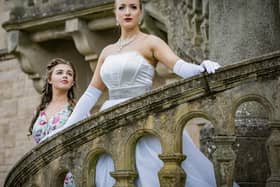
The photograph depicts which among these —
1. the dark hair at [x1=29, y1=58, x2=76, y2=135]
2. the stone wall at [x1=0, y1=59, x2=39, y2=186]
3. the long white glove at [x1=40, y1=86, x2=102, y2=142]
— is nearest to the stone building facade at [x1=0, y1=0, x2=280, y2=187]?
the long white glove at [x1=40, y1=86, x2=102, y2=142]

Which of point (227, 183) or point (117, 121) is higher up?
point (117, 121)

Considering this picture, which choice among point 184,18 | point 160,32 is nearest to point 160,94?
point 184,18


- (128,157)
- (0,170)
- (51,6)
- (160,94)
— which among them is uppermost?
(51,6)

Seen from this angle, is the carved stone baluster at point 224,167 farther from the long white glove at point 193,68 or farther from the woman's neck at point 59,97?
the woman's neck at point 59,97

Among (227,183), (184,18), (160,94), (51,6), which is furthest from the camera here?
(51,6)

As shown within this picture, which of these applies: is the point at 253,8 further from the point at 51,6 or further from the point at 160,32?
the point at 51,6

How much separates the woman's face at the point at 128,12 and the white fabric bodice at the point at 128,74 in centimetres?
16

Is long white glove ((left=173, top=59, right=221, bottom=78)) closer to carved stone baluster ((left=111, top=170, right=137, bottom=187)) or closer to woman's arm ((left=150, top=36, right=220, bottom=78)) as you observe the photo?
woman's arm ((left=150, top=36, right=220, bottom=78))

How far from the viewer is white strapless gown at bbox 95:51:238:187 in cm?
330

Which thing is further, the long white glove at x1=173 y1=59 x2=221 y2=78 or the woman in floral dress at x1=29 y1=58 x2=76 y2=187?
the woman in floral dress at x1=29 y1=58 x2=76 y2=187

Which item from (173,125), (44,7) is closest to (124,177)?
(173,125)

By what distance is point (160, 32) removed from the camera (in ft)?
22.0

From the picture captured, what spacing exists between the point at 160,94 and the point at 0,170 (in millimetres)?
6758

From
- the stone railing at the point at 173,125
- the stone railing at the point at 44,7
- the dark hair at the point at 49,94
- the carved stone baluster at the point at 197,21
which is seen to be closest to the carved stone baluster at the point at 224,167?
the stone railing at the point at 173,125
